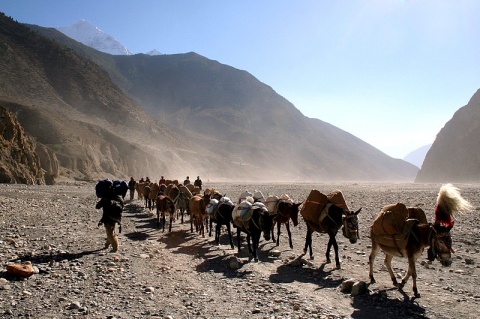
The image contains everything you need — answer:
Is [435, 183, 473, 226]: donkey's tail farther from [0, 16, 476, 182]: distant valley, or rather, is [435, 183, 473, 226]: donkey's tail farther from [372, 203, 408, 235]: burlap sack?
[0, 16, 476, 182]: distant valley

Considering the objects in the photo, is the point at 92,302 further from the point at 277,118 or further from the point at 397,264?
the point at 277,118

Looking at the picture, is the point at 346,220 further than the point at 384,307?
Yes

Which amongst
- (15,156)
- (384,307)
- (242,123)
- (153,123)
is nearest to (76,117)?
(153,123)

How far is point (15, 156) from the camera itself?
3950 cm

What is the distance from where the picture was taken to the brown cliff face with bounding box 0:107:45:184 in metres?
37.7

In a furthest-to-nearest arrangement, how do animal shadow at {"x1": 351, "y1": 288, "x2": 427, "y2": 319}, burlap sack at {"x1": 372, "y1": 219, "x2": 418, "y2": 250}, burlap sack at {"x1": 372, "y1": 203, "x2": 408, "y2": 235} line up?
burlap sack at {"x1": 372, "y1": 203, "x2": 408, "y2": 235}, burlap sack at {"x1": 372, "y1": 219, "x2": 418, "y2": 250}, animal shadow at {"x1": 351, "y1": 288, "x2": 427, "y2": 319}

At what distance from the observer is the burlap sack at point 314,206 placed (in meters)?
11.3

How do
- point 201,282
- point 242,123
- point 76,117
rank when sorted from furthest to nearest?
point 242,123
point 76,117
point 201,282

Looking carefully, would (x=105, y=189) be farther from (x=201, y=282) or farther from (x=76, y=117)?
(x=76, y=117)

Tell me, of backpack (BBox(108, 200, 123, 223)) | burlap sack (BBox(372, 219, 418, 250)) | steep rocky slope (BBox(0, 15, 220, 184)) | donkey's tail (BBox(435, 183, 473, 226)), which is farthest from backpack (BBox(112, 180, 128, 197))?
steep rocky slope (BBox(0, 15, 220, 184))

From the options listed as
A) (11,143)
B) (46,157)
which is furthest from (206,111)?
(11,143)

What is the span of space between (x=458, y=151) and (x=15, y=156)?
4440 inches

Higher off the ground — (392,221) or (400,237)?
(392,221)

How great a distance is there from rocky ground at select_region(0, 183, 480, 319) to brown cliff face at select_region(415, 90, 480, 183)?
102 metres
